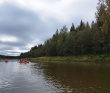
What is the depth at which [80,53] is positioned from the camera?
7338 centimetres

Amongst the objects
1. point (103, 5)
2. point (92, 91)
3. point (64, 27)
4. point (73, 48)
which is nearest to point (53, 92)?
point (92, 91)

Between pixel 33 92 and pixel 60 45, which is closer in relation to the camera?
pixel 33 92

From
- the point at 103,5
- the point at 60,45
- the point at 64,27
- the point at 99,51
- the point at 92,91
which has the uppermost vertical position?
the point at 64,27

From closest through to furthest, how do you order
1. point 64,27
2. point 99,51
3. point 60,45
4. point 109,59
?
point 109,59
point 99,51
point 60,45
point 64,27

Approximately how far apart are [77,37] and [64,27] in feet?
69.9

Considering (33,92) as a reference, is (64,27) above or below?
above

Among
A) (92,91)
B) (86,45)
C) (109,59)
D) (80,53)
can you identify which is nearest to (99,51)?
(86,45)

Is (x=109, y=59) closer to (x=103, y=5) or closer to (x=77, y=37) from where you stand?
(x=103, y=5)

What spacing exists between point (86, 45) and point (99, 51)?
8.47 metres

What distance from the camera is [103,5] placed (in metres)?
36.1

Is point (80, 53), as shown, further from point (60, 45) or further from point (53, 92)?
point (53, 92)

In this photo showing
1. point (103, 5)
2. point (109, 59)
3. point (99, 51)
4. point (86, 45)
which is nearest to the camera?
point (103, 5)

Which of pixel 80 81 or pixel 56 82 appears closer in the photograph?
pixel 56 82

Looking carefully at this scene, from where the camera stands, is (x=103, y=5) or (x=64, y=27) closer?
(x=103, y=5)
